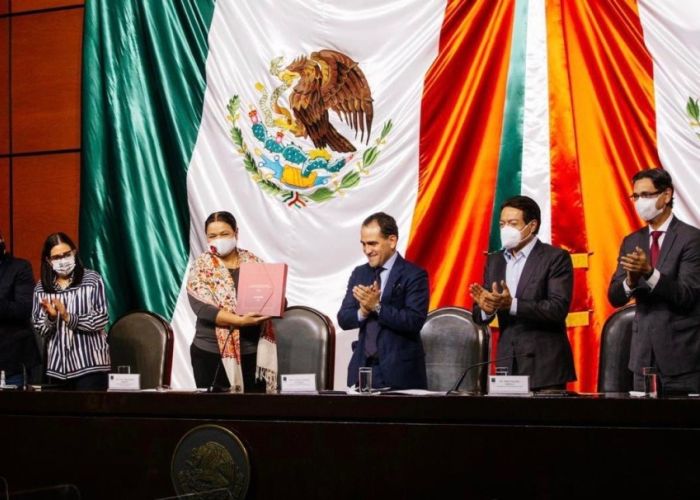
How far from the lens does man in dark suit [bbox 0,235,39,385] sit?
416 centimetres

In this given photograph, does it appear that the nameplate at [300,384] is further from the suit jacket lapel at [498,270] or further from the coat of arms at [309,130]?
the coat of arms at [309,130]

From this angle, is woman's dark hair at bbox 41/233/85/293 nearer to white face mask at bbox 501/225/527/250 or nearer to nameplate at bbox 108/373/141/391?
nameplate at bbox 108/373/141/391

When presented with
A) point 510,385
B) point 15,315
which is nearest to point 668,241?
point 510,385

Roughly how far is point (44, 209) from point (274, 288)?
264 cm

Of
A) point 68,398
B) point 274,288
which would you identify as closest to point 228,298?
point 274,288

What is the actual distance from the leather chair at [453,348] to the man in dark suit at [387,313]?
27cm

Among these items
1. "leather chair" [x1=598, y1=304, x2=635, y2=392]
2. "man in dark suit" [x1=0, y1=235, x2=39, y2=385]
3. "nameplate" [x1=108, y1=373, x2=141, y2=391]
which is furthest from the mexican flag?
"nameplate" [x1=108, y1=373, x2=141, y2=391]

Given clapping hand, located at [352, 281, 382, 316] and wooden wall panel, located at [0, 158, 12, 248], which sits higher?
wooden wall panel, located at [0, 158, 12, 248]

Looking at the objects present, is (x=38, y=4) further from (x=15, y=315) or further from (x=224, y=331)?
(x=224, y=331)

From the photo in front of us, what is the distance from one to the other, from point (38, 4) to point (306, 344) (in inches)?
113

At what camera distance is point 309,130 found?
479 cm

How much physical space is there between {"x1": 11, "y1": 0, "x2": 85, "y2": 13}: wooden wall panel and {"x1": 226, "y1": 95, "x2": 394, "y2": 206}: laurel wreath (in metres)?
1.25

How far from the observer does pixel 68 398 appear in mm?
3051

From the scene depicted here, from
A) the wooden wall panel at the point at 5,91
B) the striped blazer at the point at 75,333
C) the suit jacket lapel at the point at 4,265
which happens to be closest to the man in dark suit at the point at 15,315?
the suit jacket lapel at the point at 4,265
